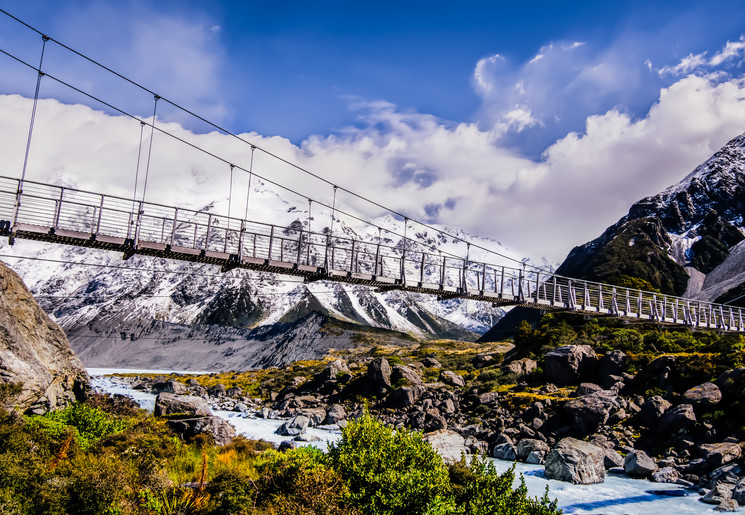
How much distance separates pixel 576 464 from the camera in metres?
16.6

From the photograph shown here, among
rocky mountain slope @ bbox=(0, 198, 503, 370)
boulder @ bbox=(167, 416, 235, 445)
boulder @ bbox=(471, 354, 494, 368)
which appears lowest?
boulder @ bbox=(167, 416, 235, 445)

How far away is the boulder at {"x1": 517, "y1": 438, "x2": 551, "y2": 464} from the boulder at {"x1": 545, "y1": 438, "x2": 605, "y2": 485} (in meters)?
1.49

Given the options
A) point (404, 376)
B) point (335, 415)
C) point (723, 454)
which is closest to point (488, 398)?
point (404, 376)

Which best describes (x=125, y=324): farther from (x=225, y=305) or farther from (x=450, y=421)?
(x=450, y=421)

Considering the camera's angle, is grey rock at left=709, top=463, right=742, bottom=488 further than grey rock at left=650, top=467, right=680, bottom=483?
No

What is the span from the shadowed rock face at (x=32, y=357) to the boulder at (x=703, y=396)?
2250cm

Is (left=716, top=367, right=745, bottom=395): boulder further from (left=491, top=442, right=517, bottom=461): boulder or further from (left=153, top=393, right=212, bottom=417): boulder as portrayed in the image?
(left=153, top=393, right=212, bottom=417): boulder

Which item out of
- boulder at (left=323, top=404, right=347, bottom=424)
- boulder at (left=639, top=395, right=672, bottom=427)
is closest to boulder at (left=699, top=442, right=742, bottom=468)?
boulder at (left=639, top=395, right=672, bottom=427)

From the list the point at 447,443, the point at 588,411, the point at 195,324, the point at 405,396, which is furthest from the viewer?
the point at 195,324

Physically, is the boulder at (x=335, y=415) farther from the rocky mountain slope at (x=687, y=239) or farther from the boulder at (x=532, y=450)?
the rocky mountain slope at (x=687, y=239)

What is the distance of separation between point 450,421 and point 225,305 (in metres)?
161

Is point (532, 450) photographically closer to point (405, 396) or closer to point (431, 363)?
point (405, 396)

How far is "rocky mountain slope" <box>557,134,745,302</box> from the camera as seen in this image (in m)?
87.8

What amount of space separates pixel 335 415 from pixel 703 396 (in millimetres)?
16765
